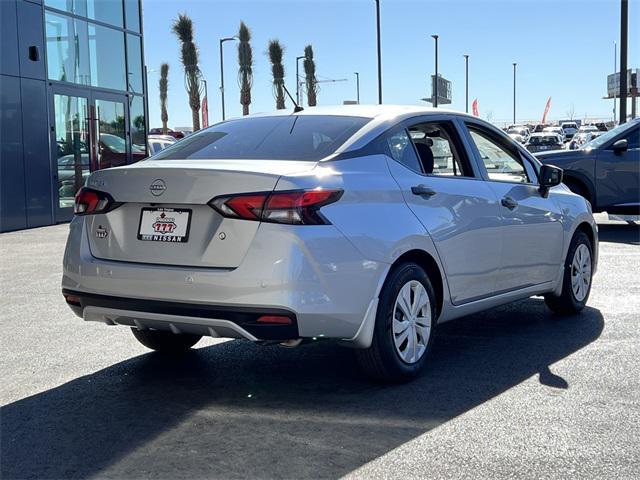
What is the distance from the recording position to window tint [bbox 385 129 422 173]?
17.3 feet

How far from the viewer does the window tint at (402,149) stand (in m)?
5.26

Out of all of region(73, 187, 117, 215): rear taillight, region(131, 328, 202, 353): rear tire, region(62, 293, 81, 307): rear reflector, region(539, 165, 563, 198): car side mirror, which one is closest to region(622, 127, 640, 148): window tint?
region(539, 165, 563, 198): car side mirror

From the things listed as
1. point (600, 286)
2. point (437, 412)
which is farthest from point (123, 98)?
point (437, 412)

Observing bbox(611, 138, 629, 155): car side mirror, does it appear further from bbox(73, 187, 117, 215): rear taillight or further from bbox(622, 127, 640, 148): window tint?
bbox(73, 187, 117, 215): rear taillight

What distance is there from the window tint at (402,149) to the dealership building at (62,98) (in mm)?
12830

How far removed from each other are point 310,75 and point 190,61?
53.6ft

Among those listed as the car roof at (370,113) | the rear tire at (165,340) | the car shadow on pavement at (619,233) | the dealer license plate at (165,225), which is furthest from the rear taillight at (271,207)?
the car shadow on pavement at (619,233)

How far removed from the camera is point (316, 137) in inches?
206

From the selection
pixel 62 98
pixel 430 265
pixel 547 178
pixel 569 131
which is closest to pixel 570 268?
pixel 547 178

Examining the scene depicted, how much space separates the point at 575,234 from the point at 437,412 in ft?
10.4

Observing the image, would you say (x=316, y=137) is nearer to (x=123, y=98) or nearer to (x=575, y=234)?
(x=575, y=234)

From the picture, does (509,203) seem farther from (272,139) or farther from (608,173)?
(608,173)

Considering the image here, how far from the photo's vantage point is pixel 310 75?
197ft

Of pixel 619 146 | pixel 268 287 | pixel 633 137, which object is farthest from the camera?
pixel 633 137
